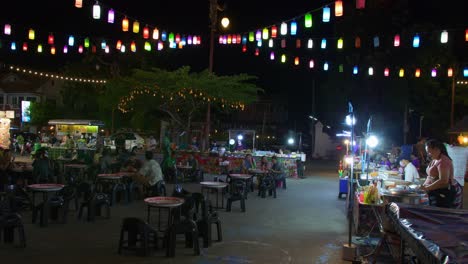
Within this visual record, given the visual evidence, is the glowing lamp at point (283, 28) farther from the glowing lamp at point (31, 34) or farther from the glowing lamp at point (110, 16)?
the glowing lamp at point (31, 34)

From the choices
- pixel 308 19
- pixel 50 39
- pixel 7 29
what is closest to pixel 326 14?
pixel 308 19

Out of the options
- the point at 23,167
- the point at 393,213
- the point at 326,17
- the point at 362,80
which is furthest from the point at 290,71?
the point at 393,213

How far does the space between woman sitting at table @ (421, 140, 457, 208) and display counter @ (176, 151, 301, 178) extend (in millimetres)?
11326

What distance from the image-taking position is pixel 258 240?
328 inches

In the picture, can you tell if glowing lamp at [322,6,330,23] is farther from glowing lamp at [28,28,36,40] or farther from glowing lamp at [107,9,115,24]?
glowing lamp at [28,28,36,40]

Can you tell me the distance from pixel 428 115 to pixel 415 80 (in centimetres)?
294

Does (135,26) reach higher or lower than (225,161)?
higher

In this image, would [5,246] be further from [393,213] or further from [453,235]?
[453,235]

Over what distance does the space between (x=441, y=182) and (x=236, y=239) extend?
157 inches

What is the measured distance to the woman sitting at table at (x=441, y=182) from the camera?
7.69 meters

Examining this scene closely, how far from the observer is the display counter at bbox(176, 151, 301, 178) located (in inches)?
753

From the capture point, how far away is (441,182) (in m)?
7.66

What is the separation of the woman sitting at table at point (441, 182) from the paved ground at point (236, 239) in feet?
6.53

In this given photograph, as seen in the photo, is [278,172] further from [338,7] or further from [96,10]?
[96,10]
